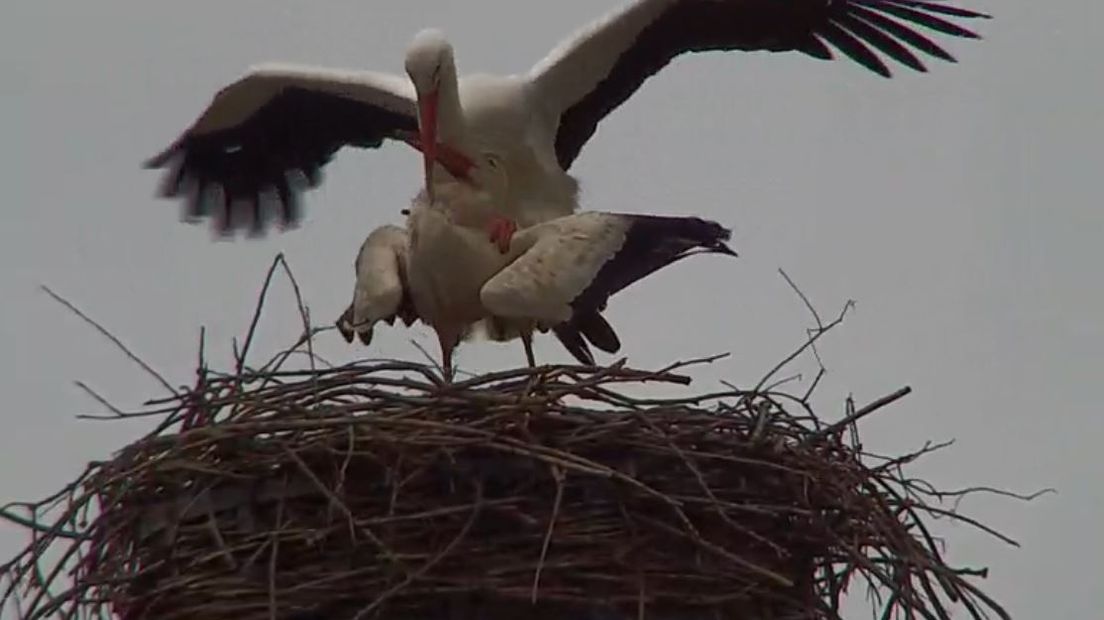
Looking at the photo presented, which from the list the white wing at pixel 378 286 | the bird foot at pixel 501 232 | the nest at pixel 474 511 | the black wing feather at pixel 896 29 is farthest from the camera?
the black wing feather at pixel 896 29

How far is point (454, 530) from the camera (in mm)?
2881

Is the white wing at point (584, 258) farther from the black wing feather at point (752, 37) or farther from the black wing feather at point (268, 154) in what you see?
the black wing feather at point (268, 154)

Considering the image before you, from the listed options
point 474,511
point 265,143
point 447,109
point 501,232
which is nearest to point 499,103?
point 447,109

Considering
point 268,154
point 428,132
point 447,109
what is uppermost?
point 268,154

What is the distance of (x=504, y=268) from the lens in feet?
12.5

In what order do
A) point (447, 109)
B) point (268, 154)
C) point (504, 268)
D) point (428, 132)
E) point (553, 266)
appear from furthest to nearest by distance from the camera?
1. point (268, 154)
2. point (447, 109)
3. point (428, 132)
4. point (504, 268)
5. point (553, 266)

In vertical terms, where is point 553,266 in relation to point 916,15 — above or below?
below

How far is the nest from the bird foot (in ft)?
2.64

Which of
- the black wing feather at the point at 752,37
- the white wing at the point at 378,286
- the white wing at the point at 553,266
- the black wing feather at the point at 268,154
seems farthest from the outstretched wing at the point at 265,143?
the white wing at the point at 553,266

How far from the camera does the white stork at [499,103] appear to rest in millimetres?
4141

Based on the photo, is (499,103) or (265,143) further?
(265,143)

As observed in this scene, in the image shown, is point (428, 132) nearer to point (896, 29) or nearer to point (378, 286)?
point (378, 286)

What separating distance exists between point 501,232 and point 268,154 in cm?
111

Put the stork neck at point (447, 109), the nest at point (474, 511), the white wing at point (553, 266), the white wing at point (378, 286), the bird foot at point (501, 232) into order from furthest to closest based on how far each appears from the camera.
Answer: the stork neck at point (447, 109)
the bird foot at point (501, 232)
the white wing at point (378, 286)
the white wing at point (553, 266)
the nest at point (474, 511)
